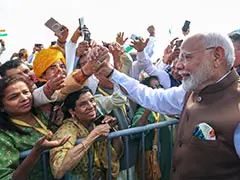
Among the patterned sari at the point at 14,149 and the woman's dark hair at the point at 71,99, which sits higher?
the woman's dark hair at the point at 71,99

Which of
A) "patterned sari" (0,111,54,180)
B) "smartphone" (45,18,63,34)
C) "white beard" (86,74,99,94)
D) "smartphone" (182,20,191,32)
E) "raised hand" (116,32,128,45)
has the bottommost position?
"patterned sari" (0,111,54,180)

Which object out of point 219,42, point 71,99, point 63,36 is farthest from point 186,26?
point 219,42

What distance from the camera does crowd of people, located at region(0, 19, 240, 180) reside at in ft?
6.40

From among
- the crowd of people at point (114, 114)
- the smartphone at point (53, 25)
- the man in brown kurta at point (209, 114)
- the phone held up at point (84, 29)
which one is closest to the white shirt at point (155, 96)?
the crowd of people at point (114, 114)

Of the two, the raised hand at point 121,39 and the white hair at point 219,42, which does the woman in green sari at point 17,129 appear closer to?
the white hair at point 219,42

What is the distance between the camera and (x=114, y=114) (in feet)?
9.90

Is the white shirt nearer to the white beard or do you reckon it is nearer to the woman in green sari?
the white beard

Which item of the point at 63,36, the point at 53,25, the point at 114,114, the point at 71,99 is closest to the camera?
the point at 71,99

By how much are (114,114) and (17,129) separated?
1.00m

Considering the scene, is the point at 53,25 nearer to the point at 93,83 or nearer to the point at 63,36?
the point at 63,36

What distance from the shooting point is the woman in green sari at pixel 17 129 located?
2.04m

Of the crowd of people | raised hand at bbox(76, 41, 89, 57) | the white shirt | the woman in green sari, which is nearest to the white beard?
the crowd of people

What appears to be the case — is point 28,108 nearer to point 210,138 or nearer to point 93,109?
point 93,109

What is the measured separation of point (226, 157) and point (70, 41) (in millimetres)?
2212
